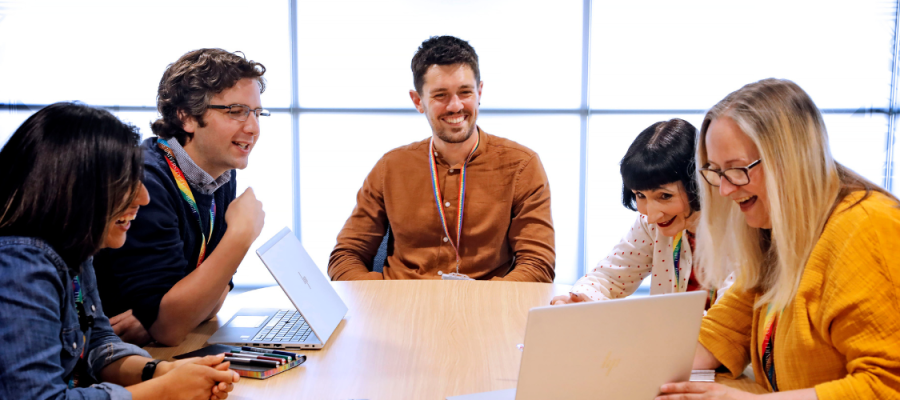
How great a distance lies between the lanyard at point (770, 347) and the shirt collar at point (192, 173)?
5.01 ft

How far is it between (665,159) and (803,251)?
68cm

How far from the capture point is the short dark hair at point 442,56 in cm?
264

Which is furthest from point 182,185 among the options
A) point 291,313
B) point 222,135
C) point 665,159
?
point 665,159

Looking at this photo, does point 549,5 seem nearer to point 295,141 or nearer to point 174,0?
point 295,141

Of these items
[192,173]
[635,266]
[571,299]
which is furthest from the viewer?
[635,266]

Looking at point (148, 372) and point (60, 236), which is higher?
point (60, 236)

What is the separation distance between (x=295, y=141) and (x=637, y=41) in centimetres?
244

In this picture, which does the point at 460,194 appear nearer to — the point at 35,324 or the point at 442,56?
the point at 442,56

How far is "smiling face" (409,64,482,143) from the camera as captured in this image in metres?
2.64

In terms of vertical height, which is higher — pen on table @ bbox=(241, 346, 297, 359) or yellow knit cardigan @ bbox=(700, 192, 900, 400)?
yellow knit cardigan @ bbox=(700, 192, 900, 400)

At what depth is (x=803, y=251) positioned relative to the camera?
121 centimetres

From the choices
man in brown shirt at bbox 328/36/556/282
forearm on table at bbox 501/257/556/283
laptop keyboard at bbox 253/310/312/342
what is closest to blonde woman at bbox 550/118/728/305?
forearm on table at bbox 501/257/556/283

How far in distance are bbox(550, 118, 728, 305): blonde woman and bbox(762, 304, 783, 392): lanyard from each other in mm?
476

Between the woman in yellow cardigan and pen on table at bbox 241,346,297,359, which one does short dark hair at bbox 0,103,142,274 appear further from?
the woman in yellow cardigan
